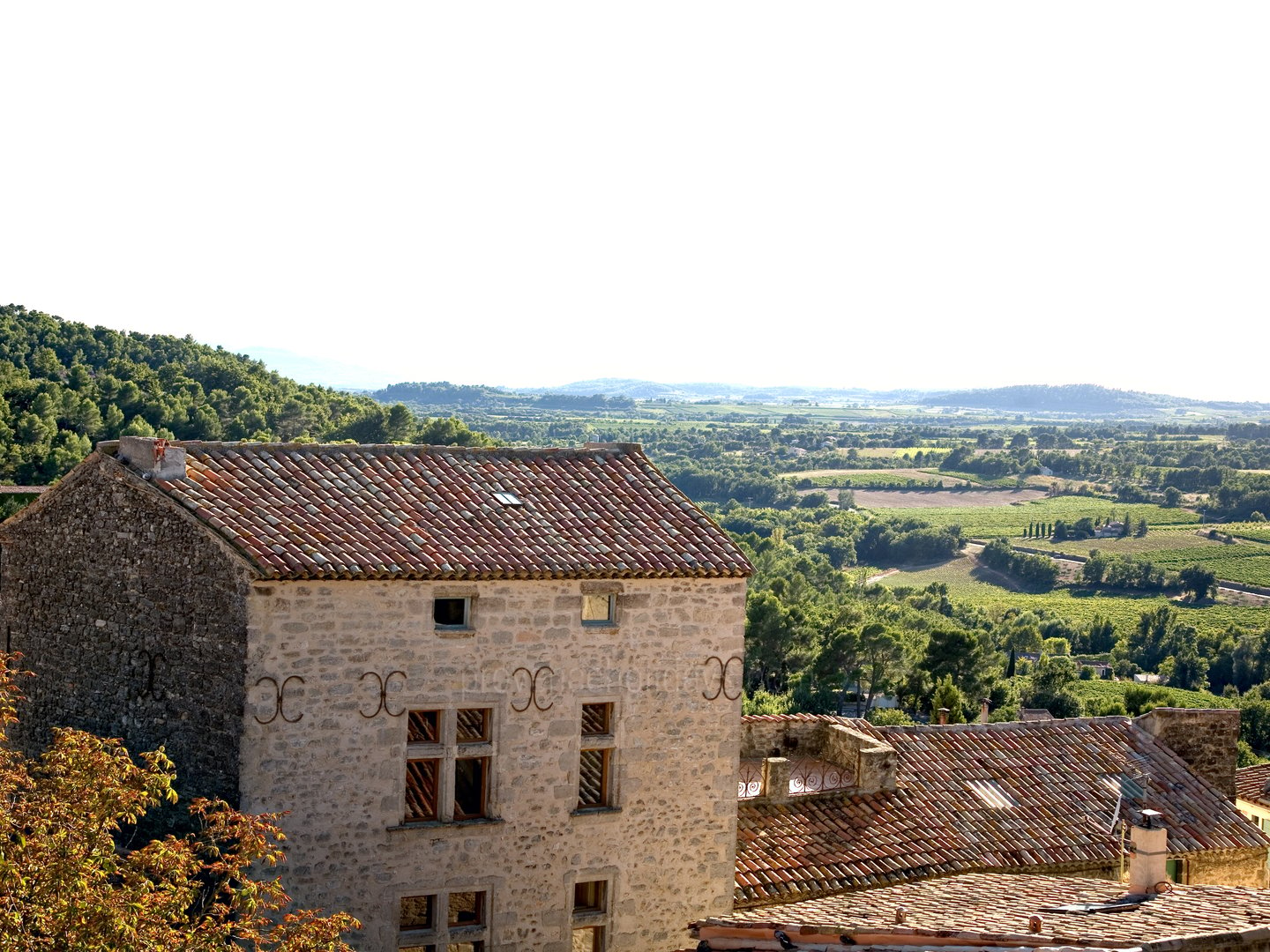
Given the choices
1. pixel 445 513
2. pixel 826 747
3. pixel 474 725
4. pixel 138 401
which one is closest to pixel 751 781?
pixel 826 747

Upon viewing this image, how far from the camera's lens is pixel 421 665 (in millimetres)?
17438

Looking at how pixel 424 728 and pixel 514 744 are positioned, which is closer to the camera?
pixel 424 728

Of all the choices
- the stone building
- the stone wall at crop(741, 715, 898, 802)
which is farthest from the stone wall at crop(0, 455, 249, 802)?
the stone wall at crop(741, 715, 898, 802)

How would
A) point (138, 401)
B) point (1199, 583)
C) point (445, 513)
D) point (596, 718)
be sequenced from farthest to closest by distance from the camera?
1. point (1199, 583)
2. point (138, 401)
3. point (596, 718)
4. point (445, 513)

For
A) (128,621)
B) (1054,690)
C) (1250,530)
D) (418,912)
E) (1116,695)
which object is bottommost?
(1116,695)

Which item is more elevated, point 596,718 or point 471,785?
point 596,718

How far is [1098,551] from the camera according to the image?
14825 cm

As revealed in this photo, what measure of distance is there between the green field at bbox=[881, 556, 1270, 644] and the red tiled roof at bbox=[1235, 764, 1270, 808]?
2364 inches

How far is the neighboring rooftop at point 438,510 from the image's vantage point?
55.8 ft

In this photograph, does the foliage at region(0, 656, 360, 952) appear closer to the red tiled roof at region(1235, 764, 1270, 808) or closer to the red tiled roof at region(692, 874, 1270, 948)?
the red tiled roof at region(692, 874, 1270, 948)

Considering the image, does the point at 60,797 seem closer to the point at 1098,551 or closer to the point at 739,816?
the point at 739,816

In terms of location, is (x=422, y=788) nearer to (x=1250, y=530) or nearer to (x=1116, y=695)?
(x=1116, y=695)

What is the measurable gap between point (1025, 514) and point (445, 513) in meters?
175

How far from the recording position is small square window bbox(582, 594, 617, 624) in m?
18.7
